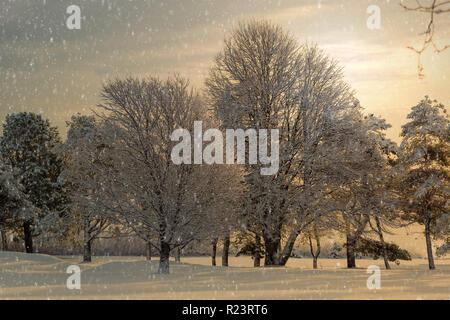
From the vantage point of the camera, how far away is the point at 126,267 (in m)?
33.4

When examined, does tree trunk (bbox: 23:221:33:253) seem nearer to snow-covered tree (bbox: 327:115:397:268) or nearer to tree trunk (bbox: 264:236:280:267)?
tree trunk (bbox: 264:236:280:267)

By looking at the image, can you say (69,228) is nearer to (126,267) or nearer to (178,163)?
(126,267)

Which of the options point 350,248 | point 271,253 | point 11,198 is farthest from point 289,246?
point 11,198

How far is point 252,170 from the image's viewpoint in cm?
3089

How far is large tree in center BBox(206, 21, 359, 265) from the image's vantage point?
30891mm

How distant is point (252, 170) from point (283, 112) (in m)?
4.19

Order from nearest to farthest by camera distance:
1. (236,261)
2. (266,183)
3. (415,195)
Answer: (266,183) < (415,195) < (236,261)

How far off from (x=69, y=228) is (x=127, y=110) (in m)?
22.8

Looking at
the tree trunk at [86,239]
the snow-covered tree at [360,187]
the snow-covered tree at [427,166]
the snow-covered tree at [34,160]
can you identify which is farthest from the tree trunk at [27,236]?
the snow-covered tree at [427,166]

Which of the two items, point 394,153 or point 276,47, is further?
point 394,153

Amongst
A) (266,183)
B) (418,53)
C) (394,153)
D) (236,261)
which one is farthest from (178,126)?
(236,261)

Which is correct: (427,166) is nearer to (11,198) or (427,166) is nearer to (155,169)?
(155,169)

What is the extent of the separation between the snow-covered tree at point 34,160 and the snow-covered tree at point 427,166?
2971cm

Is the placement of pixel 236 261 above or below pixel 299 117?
below
